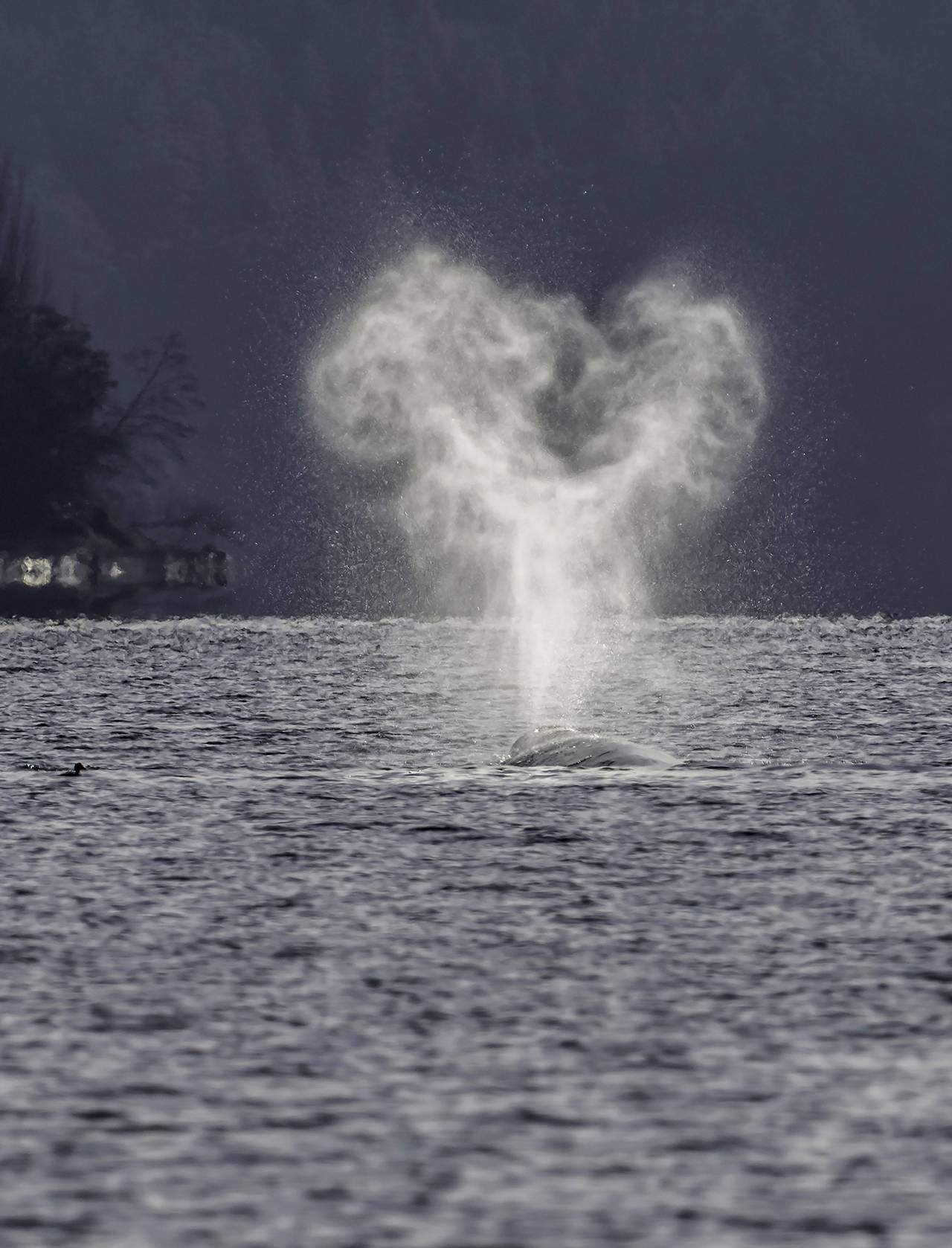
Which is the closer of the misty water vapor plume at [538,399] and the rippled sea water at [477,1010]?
the rippled sea water at [477,1010]

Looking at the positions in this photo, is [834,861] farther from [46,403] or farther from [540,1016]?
[46,403]

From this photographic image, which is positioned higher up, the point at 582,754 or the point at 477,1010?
the point at 582,754

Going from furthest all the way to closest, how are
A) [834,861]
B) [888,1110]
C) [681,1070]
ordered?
[834,861], [681,1070], [888,1110]

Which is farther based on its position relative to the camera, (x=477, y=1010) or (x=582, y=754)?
(x=582, y=754)

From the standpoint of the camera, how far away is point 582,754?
2063 inches

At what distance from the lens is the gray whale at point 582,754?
168 ft

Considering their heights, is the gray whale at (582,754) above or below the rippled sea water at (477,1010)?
above

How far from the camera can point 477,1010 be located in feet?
66.1

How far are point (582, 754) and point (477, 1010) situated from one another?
106 ft

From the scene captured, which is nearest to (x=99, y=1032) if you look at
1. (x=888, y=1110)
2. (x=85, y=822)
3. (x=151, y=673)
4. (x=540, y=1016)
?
(x=540, y=1016)

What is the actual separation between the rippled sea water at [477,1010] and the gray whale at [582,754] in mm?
1657

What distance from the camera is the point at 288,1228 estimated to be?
13.0 meters

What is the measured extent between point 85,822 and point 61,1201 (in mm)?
25637

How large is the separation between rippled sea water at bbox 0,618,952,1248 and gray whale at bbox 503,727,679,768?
1657 millimetres
